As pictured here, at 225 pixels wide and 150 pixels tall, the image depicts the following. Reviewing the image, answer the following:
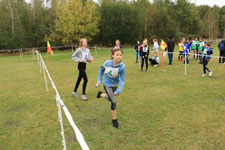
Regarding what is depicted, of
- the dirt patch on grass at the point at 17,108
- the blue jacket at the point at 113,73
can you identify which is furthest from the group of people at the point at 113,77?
the dirt patch on grass at the point at 17,108

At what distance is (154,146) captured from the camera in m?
3.54

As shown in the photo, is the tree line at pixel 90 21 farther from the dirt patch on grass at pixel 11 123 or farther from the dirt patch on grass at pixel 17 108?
the dirt patch on grass at pixel 11 123

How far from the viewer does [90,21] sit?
3669 centimetres

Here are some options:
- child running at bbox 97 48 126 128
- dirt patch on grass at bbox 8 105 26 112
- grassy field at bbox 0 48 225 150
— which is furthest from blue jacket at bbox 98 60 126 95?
dirt patch on grass at bbox 8 105 26 112

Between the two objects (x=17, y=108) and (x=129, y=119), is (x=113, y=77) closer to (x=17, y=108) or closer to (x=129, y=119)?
(x=129, y=119)

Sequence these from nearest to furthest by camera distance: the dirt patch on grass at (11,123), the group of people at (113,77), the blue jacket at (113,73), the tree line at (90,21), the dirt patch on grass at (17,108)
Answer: the group of people at (113,77) < the blue jacket at (113,73) < the dirt patch on grass at (11,123) < the dirt patch on grass at (17,108) < the tree line at (90,21)

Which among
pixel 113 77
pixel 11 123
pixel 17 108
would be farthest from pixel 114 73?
pixel 17 108

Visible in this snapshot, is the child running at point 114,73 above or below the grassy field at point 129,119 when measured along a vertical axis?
above

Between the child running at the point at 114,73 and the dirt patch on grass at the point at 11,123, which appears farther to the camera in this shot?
the dirt patch on grass at the point at 11,123

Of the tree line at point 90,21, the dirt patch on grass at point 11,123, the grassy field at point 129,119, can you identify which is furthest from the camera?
the tree line at point 90,21

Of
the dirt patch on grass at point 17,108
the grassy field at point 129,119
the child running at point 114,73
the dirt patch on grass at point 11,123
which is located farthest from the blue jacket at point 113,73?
the dirt patch on grass at point 17,108

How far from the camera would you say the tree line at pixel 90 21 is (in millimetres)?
36438

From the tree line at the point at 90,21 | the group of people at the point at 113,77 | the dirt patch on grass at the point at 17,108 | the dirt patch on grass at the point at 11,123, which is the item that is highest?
the tree line at the point at 90,21

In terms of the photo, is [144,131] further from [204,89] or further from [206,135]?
[204,89]
